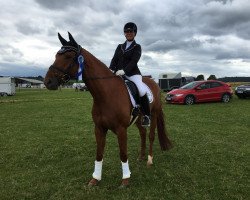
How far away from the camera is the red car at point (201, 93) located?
2569cm

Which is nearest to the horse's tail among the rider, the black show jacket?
the rider

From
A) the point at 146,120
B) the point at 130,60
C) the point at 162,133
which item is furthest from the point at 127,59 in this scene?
the point at 162,133

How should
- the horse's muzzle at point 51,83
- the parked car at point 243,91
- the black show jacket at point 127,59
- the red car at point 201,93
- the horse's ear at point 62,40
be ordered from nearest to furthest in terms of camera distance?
the horse's muzzle at point 51,83 → the horse's ear at point 62,40 → the black show jacket at point 127,59 → the red car at point 201,93 → the parked car at point 243,91

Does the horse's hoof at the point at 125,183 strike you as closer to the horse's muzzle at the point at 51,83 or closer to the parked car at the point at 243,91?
the horse's muzzle at the point at 51,83

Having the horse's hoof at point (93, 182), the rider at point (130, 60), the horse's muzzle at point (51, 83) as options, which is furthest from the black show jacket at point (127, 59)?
the horse's hoof at point (93, 182)

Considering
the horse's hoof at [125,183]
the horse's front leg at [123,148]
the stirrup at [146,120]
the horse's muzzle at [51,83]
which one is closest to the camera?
→ the horse's muzzle at [51,83]

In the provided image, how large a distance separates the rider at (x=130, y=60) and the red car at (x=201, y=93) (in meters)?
A: 18.8

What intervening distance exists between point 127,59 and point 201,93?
19.8 m

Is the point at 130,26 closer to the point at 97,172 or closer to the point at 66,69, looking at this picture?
the point at 66,69

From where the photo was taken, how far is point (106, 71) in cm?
649

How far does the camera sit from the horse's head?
19.0ft

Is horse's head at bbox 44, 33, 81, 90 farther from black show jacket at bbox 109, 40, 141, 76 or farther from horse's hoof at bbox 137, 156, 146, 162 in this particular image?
horse's hoof at bbox 137, 156, 146, 162

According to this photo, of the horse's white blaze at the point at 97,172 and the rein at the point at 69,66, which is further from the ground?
the rein at the point at 69,66

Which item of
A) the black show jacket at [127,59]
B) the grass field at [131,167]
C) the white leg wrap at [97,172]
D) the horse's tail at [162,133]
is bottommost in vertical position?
the grass field at [131,167]
